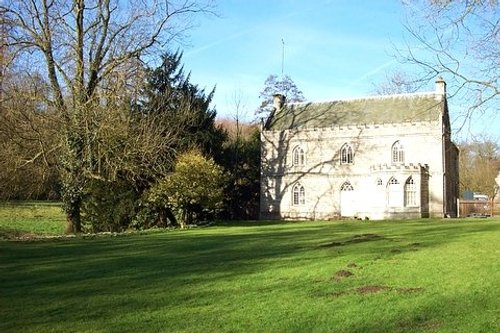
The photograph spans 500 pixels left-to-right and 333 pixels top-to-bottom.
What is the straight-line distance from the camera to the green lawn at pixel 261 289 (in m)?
7.39

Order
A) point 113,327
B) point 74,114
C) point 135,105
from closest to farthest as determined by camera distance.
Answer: point 113,327
point 74,114
point 135,105

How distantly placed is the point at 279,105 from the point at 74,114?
2865 cm

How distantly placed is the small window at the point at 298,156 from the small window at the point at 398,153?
8070 millimetres

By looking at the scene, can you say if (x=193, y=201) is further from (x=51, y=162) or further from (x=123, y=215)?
(x=51, y=162)

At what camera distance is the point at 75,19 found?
1131 inches

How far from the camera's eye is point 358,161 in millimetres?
Answer: 44750

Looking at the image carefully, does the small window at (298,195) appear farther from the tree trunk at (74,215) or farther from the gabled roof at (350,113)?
the tree trunk at (74,215)

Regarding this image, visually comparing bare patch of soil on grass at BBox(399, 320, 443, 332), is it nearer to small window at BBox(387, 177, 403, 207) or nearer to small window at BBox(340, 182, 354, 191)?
small window at BBox(387, 177, 403, 207)

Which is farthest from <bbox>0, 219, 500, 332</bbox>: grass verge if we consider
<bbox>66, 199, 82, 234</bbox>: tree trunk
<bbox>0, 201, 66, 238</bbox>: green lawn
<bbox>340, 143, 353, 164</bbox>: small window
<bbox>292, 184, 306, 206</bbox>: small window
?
<bbox>292, 184, 306, 206</bbox>: small window

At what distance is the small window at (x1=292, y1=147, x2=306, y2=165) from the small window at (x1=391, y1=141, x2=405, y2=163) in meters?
8.07

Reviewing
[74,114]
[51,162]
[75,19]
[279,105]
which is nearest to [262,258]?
[74,114]

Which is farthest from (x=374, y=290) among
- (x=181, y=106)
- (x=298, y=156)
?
(x=298, y=156)

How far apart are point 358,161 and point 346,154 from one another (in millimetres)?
1294

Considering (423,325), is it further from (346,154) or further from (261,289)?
(346,154)
